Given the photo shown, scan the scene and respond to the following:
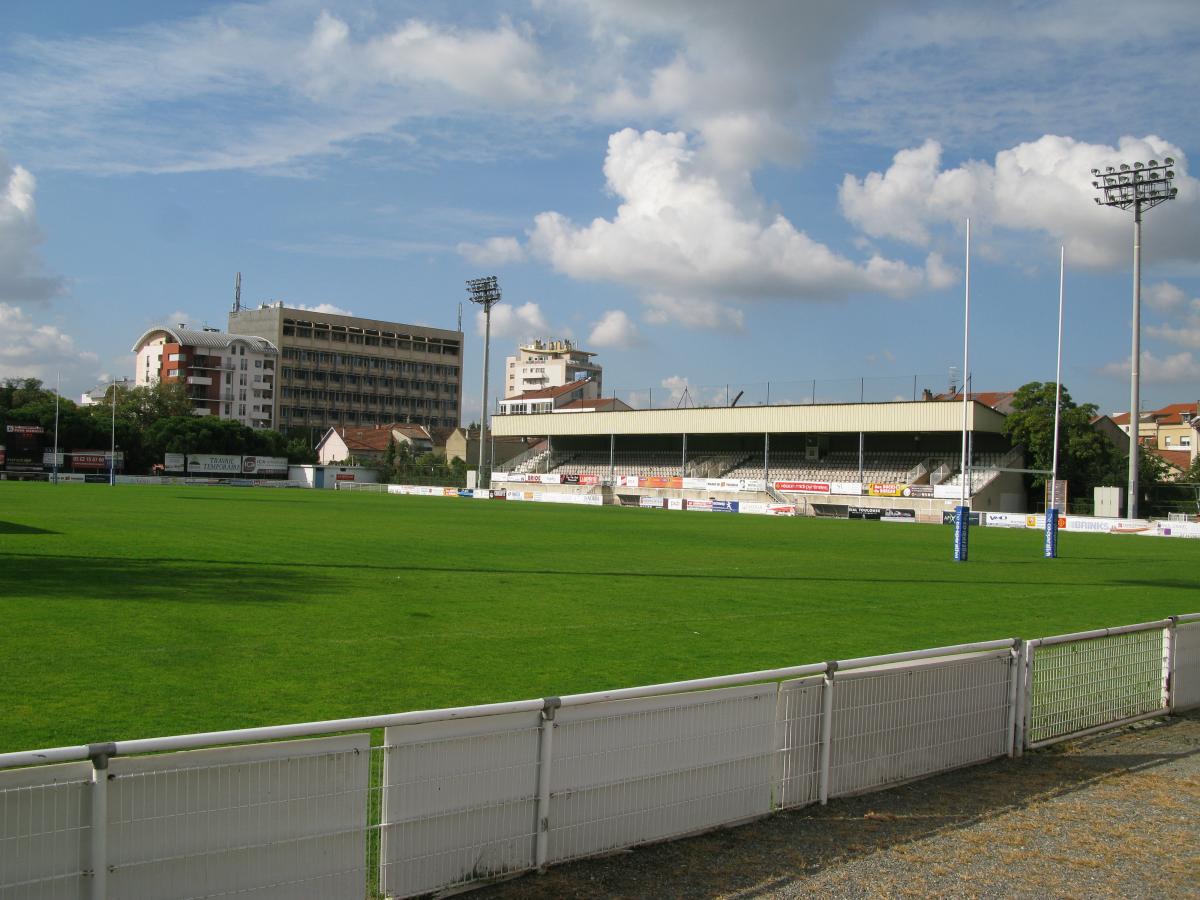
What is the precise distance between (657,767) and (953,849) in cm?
179

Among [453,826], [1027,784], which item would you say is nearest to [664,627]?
[1027,784]

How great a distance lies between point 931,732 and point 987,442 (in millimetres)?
65524

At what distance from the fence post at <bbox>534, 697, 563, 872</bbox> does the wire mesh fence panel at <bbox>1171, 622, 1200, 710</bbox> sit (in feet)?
23.8

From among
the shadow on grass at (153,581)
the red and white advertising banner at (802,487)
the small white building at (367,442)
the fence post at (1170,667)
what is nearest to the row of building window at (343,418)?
the small white building at (367,442)

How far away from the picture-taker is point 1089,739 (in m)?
8.97

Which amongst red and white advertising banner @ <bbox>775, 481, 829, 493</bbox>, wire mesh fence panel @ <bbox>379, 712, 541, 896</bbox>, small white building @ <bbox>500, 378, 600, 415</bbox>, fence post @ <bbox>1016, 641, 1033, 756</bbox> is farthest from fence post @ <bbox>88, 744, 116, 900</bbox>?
small white building @ <bbox>500, 378, 600, 415</bbox>

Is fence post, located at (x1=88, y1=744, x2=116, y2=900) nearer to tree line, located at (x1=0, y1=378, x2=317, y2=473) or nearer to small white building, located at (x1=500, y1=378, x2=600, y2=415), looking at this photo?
tree line, located at (x1=0, y1=378, x2=317, y2=473)

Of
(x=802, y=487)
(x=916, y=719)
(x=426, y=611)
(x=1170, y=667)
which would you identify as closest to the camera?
(x=916, y=719)

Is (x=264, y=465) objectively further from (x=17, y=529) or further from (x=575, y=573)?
(x=575, y=573)

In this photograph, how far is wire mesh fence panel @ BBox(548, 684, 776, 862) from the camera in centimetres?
562

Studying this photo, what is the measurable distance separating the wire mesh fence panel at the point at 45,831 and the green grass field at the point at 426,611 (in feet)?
13.5

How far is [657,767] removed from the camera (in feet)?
19.5

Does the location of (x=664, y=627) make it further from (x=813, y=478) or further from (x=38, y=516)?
(x=813, y=478)

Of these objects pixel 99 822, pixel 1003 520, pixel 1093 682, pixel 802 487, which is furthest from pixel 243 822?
pixel 802 487
